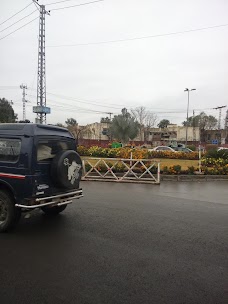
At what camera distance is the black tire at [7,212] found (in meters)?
6.16

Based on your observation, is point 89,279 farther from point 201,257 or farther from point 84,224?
point 84,224

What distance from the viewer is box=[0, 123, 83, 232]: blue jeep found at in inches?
237

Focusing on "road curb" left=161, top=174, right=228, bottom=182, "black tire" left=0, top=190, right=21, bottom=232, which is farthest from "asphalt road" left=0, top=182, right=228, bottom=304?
"road curb" left=161, top=174, right=228, bottom=182

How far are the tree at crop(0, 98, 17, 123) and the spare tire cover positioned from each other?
5797 cm

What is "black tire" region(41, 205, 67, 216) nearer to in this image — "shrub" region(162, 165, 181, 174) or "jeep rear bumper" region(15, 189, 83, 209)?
"jeep rear bumper" region(15, 189, 83, 209)

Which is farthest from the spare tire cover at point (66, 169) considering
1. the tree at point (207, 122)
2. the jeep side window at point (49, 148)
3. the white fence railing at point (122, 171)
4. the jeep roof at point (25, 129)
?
the tree at point (207, 122)

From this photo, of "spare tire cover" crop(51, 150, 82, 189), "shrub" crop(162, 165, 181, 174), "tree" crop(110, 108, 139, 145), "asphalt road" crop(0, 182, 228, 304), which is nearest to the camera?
"asphalt road" crop(0, 182, 228, 304)

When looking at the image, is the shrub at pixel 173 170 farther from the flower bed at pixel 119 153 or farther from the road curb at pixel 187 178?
the flower bed at pixel 119 153

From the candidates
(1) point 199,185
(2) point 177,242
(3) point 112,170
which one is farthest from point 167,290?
(3) point 112,170

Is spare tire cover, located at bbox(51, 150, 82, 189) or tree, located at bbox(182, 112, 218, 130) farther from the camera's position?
tree, located at bbox(182, 112, 218, 130)

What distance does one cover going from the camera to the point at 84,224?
7039 millimetres

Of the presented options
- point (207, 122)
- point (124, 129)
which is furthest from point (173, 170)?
point (207, 122)

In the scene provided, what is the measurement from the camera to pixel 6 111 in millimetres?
63562

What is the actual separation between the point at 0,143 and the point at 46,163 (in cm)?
102
